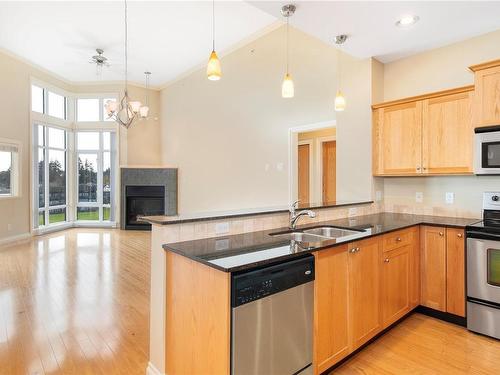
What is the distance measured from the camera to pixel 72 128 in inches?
318

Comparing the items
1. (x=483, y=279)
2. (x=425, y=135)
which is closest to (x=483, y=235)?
(x=483, y=279)

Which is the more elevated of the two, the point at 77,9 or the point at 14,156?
the point at 77,9

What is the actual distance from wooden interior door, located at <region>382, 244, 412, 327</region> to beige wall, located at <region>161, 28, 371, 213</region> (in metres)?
1.16

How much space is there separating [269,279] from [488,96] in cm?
267

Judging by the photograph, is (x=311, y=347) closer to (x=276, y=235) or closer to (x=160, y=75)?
(x=276, y=235)

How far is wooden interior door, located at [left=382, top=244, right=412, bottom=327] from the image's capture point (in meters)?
2.49

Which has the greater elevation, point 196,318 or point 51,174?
point 51,174

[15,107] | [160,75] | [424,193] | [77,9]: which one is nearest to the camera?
[424,193]

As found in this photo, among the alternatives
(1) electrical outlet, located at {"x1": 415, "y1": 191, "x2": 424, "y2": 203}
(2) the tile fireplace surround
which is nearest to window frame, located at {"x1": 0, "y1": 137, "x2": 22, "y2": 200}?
(2) the tile fireplace surround

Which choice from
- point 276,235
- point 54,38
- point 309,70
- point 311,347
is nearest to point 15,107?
point 54,38

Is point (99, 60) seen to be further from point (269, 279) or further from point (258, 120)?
point (269, 279)

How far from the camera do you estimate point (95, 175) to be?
8.27m

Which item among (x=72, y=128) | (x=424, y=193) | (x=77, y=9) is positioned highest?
(x=77, y=9)

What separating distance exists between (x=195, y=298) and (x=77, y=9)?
495 cm
